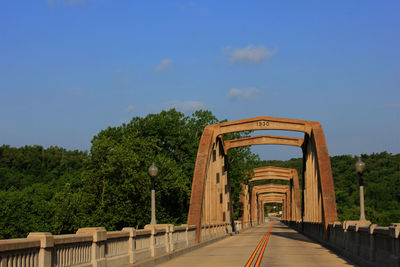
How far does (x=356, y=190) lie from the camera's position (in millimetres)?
180000

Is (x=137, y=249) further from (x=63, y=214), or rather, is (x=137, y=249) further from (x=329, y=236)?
(x=63, y=214)

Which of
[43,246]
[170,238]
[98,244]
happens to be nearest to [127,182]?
[170,238]

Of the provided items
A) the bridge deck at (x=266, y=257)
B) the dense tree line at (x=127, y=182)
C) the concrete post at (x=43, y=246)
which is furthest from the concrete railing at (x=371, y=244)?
the dense tree line at (x=127, y=182)

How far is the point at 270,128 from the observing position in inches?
1519

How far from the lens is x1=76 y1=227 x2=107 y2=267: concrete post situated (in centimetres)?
1218

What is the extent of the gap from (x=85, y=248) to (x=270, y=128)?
2803 centimetres

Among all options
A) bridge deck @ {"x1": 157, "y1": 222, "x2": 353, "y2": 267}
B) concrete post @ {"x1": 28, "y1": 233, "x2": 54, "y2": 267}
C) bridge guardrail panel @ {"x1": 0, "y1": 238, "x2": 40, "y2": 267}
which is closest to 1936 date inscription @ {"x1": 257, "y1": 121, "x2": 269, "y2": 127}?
bridge deck @ {"x1": 157, "y1": 222, "x2": 353, "y2": 267}

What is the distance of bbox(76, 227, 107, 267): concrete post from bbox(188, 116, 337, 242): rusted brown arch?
1855 cm

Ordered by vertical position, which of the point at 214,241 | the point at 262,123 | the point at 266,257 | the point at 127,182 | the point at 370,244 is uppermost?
the point at 262,123

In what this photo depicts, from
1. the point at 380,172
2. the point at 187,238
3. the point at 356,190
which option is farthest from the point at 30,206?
the point at 380,172

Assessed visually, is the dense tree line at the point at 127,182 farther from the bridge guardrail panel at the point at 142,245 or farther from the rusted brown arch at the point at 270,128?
the bridge guardrail panel at the point at 142,245

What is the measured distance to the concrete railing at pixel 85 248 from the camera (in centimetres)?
865

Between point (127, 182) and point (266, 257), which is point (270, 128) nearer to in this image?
point (266, 257)

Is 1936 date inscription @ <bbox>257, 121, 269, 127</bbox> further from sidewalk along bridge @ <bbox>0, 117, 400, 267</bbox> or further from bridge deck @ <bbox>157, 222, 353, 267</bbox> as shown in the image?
bridge deck @ <bbox>157, 222, 353, 267</bbox>
